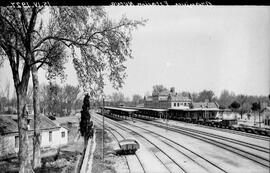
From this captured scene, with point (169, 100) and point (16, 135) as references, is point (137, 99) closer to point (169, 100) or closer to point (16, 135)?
point (169, 100)

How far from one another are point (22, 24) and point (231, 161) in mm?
15457

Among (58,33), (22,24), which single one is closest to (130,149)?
(58,33)

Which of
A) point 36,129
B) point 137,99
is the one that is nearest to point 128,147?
point 36,129

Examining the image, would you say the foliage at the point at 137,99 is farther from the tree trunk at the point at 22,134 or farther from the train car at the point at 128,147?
the tree trunk at the point at 22,134

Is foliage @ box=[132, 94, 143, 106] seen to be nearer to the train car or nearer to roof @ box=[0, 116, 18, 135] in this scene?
roof @ box=[0, 116, 18, 135]

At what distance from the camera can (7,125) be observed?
22875 millimetres

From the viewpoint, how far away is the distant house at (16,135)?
21330 millimetres

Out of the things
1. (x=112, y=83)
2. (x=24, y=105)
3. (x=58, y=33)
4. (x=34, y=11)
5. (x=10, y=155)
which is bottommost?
(x=10, y=155)

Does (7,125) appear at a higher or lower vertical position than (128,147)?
higher

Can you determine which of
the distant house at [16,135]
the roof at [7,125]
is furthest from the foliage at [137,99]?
the roof at [7,125]

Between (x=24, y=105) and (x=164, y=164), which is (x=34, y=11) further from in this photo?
(x=164, y=164)

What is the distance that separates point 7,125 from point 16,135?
64.6 inches

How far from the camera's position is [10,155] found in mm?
21156

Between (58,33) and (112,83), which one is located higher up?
(58,33)
